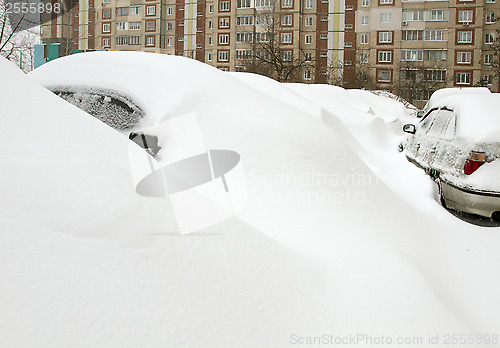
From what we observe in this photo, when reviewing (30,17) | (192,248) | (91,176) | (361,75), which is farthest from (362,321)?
(361,75)

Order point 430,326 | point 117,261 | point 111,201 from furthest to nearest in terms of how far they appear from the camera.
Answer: point 430,326 < point 111,201 < point 117,261

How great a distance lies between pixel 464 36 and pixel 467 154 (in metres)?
45.9

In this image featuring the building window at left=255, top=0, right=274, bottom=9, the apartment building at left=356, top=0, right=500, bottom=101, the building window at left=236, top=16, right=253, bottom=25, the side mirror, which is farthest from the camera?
the building window at left=236, top=16, right=253, bottom=25

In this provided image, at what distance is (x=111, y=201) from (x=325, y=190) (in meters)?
1.83

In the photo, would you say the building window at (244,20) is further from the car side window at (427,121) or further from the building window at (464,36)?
the car side window at (427,121)

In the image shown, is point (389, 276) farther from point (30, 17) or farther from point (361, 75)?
point (361, 75)

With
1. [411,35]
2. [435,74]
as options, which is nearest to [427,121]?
[435,74]

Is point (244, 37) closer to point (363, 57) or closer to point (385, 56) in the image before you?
point (363, 57)

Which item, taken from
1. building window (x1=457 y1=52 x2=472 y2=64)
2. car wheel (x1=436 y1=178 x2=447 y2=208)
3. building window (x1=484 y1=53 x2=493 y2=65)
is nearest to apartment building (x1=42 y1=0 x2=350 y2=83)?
building window (x1=457 y1=52 x2=472 y2=64)

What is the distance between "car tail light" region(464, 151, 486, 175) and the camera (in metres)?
4.30

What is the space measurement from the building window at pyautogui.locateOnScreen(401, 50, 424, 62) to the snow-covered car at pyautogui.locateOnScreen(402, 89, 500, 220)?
42.8 m

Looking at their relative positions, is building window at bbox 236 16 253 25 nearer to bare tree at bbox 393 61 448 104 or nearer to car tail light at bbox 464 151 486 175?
bare tree at bbox 393 61 448 104

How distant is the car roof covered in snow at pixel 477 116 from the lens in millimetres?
4367

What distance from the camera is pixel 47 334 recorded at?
1267mm
